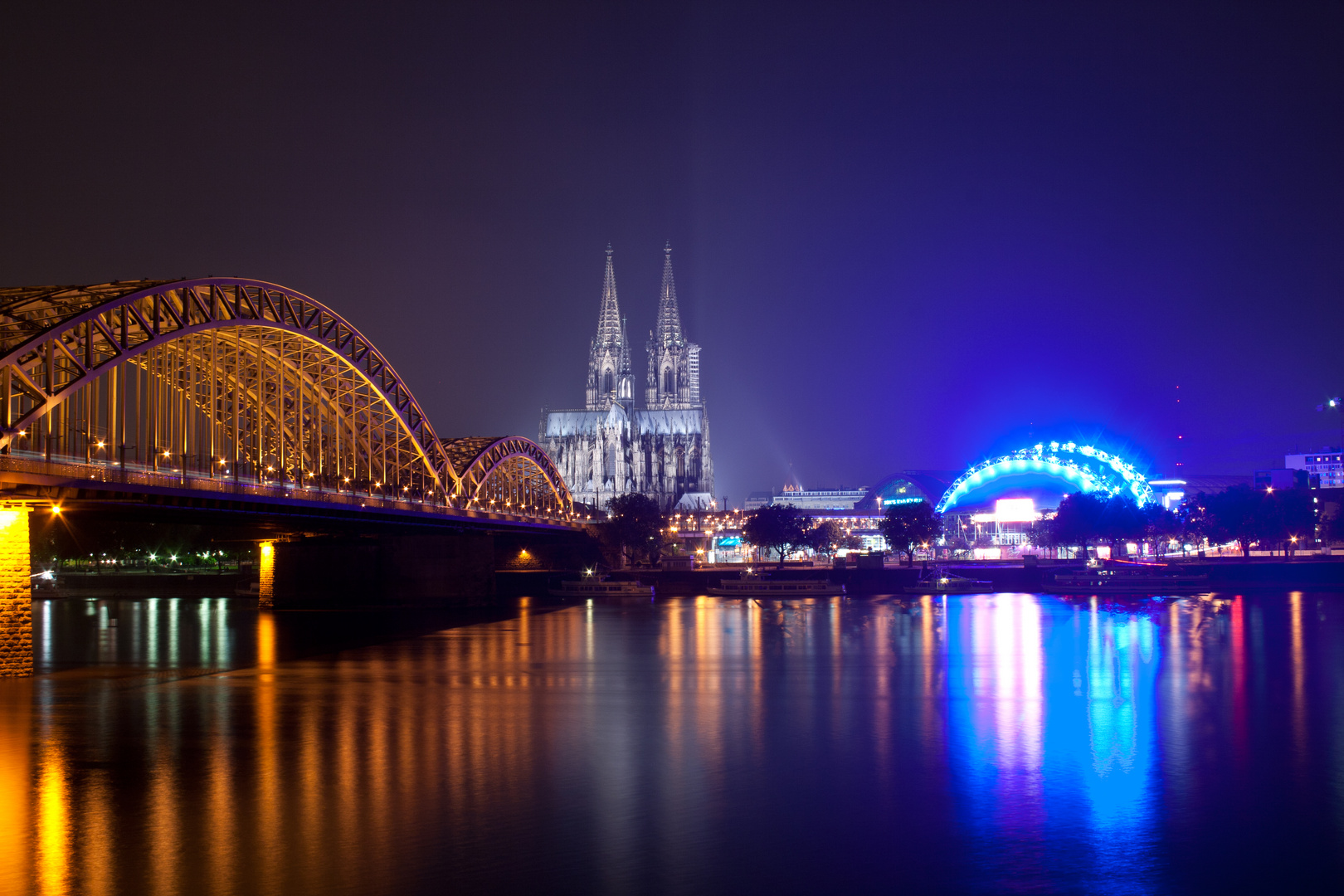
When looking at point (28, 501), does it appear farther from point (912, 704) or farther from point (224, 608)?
point (224, 608)

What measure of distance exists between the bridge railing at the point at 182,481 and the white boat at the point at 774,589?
30354 mm

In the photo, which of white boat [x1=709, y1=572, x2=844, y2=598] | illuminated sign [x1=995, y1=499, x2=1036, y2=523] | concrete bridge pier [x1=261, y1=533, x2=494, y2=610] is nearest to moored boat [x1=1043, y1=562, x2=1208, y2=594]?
white boat [x1=709, y1=572, x2=844, y2=598]

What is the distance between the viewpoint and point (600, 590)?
91750 millimetres

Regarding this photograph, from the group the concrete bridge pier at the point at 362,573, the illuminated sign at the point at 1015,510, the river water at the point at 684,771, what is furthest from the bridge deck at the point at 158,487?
the illuminated sign at the point at 1015,510

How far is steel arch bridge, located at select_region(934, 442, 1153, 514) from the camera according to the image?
14300cm

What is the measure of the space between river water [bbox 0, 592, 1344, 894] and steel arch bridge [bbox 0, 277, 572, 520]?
27.1 feet

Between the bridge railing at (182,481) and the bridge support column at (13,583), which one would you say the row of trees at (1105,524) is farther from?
the bridge support column at (13,583)

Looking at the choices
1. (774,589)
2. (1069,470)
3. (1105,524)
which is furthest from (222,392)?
(1069,470)

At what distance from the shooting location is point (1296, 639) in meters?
49.1

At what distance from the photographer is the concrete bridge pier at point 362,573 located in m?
75.9

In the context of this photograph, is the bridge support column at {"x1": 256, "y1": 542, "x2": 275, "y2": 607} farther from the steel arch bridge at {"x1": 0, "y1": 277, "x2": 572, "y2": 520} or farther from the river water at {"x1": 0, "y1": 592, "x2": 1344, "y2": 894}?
the river water at {"x1": 0, "y1": 592, "x2": 1344, "y2": 894}

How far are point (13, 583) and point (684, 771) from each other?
21702 millimetres

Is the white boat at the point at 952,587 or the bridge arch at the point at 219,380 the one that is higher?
the bridge arch at the point at 219,380

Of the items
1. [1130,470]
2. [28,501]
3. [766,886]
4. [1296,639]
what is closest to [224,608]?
[28,501]
